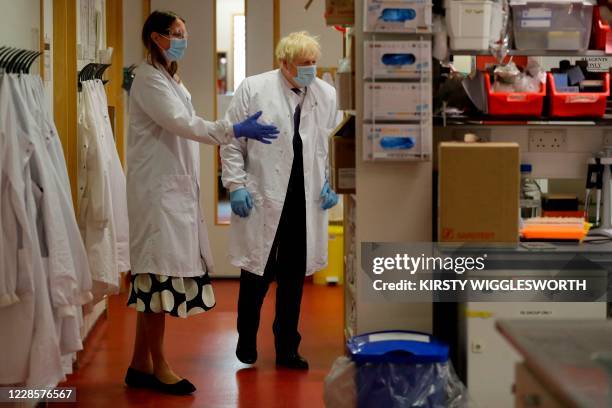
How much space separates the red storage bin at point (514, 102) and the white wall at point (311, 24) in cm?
338

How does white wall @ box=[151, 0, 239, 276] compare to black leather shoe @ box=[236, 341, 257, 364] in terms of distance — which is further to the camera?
white wall @ box=[151, 0, 239, 276]

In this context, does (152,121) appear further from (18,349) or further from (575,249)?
(575,249)

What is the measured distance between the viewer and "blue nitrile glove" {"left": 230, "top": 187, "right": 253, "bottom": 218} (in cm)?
466

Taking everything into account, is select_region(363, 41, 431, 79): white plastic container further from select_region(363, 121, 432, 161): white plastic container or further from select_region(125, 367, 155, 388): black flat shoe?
select_region(125, 367, 155, 388): black flat shoe

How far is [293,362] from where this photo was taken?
4.76 m

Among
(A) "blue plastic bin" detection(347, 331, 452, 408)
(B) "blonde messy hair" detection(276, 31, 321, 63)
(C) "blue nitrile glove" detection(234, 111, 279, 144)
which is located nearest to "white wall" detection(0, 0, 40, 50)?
(C) "blue nitrile glove" detection(234, 111, 279, 144)

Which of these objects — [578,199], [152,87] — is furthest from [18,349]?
[578,199]

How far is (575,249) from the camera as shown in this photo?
3557mm

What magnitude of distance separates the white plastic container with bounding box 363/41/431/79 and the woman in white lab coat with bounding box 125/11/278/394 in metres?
0.86

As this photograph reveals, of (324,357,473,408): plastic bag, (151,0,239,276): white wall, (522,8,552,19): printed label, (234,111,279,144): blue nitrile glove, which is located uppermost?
(151,0,239,276): white wall

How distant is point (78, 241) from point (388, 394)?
4.24 ft

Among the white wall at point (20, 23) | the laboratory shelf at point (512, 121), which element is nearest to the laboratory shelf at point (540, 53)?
the laboratory shelf at point (512, 121)

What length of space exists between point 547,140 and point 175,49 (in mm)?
1603

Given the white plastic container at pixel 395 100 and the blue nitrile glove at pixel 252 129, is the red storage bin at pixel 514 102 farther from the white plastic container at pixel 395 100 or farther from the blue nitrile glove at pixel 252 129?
the blue nitrile glove at pixel 252 129
